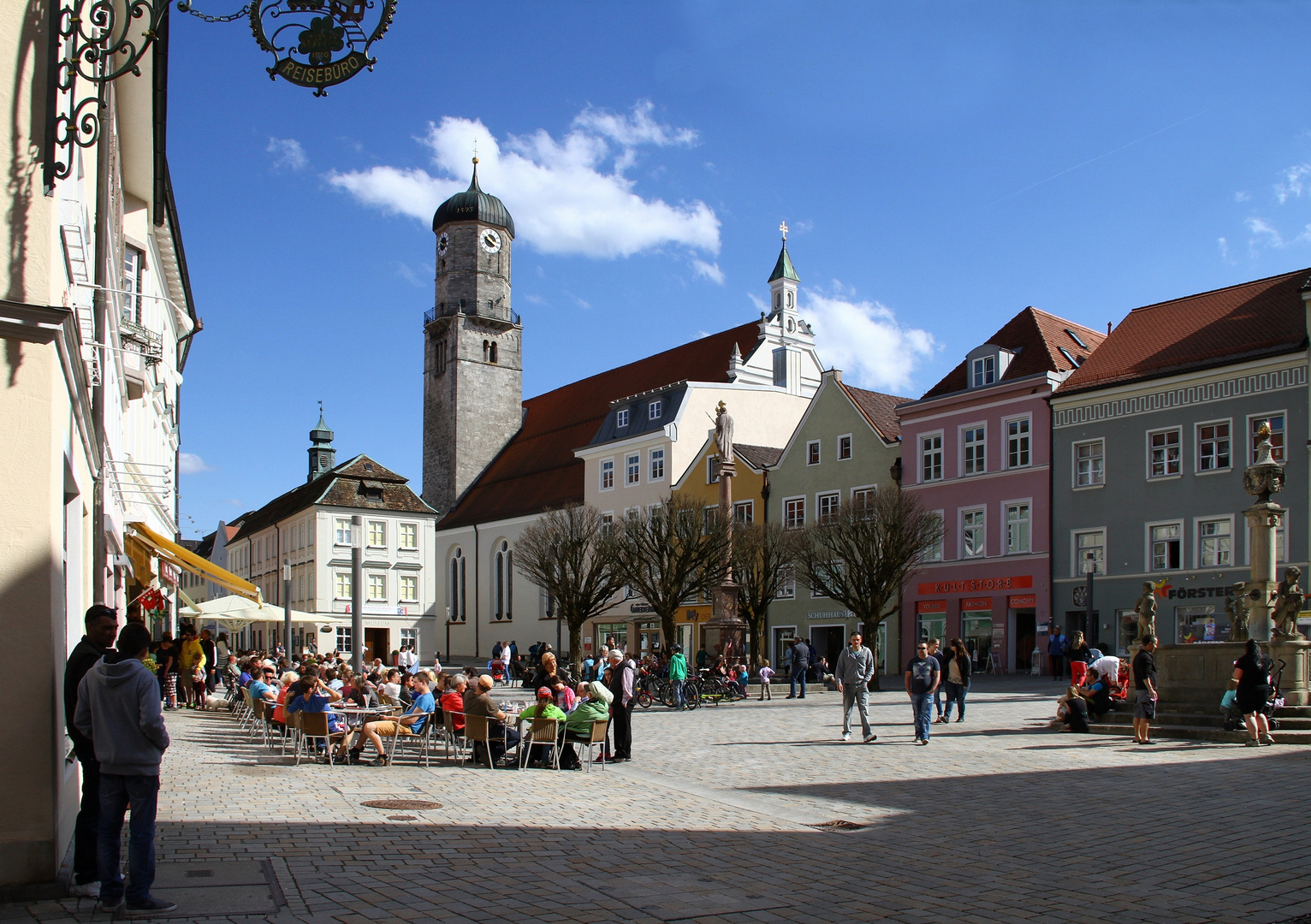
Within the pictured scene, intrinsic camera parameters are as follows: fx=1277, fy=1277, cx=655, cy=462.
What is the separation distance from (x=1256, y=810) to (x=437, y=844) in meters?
7.59

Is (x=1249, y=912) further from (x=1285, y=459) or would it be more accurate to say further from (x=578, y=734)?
(x=1285, y=459)

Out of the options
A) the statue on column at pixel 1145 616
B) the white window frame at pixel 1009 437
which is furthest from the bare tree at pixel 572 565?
the statue on column at pixel 1145 616

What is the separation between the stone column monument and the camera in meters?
35.4

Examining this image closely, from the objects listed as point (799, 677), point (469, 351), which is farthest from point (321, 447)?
point (799, 677)

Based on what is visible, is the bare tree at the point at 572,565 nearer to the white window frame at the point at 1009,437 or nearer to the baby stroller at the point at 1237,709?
the white window frame at the point at 1009,437

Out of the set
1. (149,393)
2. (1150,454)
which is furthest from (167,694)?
(1150,454)

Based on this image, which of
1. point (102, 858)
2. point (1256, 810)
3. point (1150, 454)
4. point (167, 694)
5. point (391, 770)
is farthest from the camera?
point (1150, 454)

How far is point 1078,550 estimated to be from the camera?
38.5 meters

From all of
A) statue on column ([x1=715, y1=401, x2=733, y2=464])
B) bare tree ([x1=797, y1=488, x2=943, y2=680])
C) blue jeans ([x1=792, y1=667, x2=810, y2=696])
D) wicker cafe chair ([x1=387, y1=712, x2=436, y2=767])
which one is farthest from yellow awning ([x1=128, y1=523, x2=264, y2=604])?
bare tree ([x1=797, y1=488, x2=943, y2=680])

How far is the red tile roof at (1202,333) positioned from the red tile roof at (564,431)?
25.9 metres

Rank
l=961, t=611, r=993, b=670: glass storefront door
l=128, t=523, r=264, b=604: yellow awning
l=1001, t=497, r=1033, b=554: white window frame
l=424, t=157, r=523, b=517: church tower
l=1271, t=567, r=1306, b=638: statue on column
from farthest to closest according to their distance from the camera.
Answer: l=424, t=157, r=523, b=517: church tower, l=961, t=611, r=993, b=670: glass storefront door, l=1001, t=497, r=1033, b=554: white window frame, l=128, t=523, r=264, b=604: yellow awning, l=1271, t=567, r=1306, b=638: statue on column

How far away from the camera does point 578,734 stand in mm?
15719

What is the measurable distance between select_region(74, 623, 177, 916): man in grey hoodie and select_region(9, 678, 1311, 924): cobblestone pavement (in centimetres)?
30

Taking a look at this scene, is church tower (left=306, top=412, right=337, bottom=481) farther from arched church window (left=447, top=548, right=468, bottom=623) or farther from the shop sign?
the shop sign
